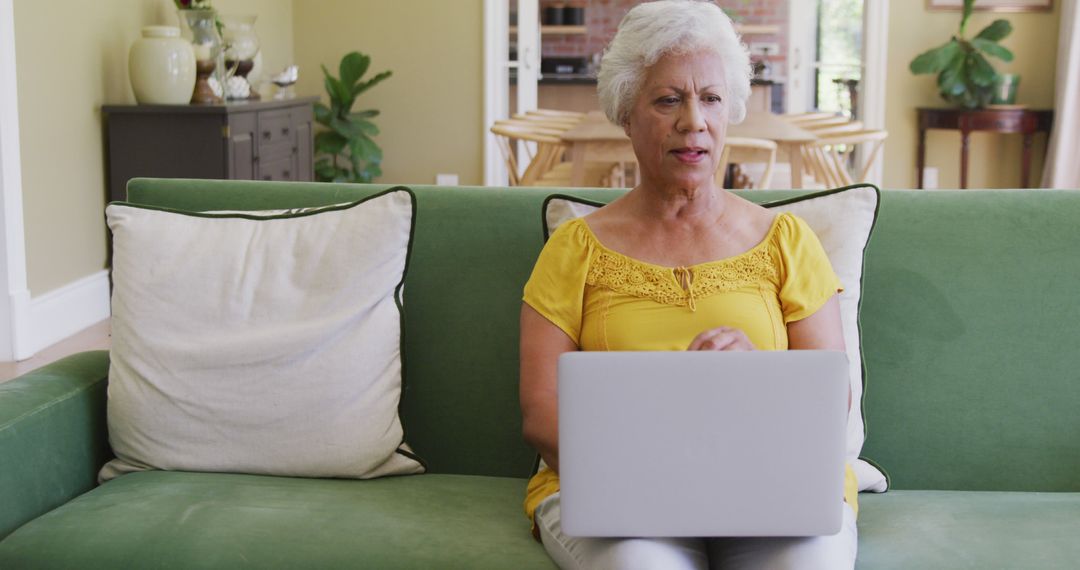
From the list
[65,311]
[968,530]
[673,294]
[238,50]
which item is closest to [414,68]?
[238,50]

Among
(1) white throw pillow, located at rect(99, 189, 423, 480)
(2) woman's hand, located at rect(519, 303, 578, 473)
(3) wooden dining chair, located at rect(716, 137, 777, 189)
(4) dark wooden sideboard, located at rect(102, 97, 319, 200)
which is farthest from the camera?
(4) dark wooden sideboard, located at rect(102, 97, 319, 200)

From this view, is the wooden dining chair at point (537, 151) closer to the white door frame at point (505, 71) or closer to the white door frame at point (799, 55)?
the white door frame at point (505, 71)

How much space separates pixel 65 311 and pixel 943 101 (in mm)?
5683

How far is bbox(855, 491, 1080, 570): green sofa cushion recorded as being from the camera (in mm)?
1865

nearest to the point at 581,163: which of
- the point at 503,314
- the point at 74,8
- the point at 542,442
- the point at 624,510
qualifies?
the point at 74,8

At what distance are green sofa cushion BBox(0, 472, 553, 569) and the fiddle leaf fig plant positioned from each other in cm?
662

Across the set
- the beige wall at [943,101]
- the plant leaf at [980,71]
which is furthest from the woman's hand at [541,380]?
the beige wall at [943,101]

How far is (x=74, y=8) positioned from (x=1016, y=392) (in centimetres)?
433

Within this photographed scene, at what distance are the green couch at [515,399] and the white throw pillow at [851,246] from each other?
9 cm

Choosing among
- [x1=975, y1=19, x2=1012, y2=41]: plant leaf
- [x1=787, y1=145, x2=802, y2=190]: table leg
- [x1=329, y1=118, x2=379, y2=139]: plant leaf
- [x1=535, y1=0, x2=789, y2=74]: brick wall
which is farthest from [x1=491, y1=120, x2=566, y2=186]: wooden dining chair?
[x1=535, y1=0, x2=789, y2=74]: brick wall

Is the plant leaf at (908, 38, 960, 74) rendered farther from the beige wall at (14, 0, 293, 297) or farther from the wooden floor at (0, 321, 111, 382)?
the wooden floor at (0, 321, 111, 382)

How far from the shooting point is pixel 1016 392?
7.42ft

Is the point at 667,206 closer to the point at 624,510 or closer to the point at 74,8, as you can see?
the point at 624,510

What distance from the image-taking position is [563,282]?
80.5 inches
